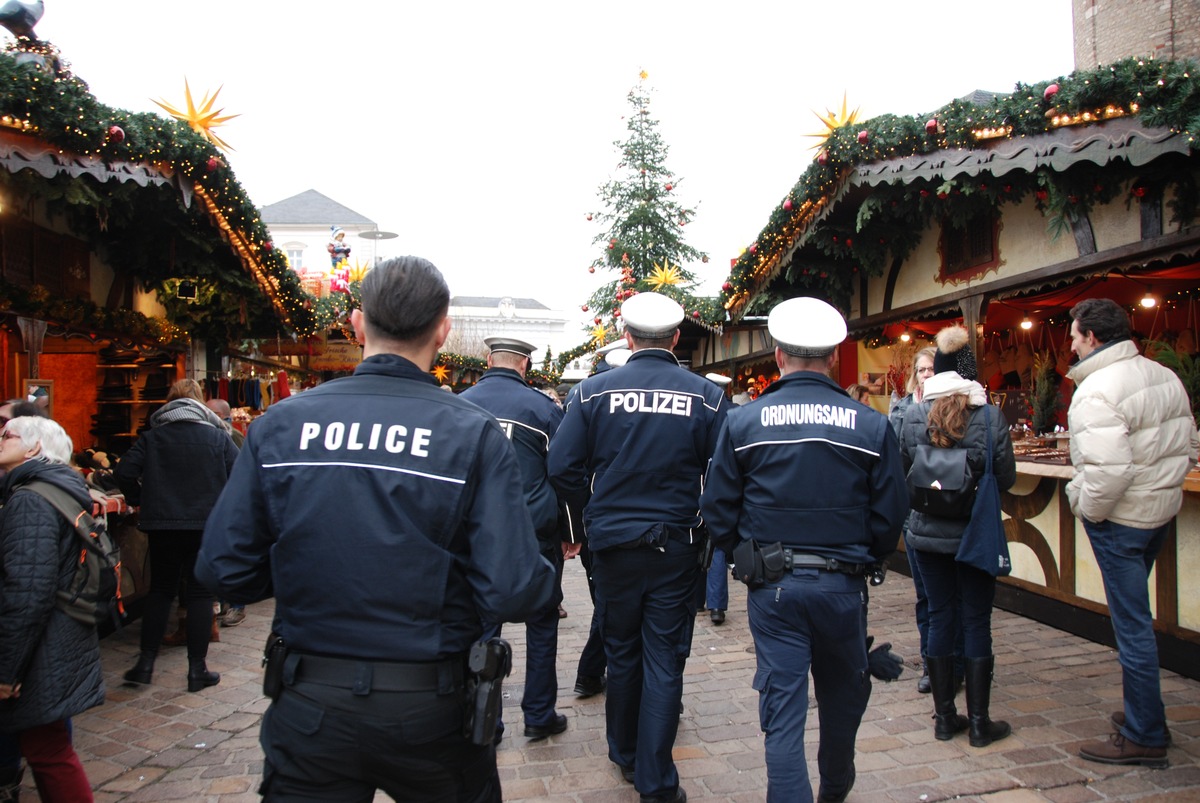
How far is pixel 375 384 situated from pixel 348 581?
490 mm

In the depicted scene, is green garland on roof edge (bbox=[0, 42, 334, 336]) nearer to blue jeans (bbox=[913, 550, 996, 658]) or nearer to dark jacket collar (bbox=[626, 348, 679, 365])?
dark jacket collar (bbox=[626, 348, 679, 365])

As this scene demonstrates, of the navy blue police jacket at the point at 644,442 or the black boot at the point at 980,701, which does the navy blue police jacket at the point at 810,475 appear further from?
the black boot at the point at 980,701

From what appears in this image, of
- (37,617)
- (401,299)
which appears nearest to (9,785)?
(37,617)

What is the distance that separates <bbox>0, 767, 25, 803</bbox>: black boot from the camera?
11.5 ft

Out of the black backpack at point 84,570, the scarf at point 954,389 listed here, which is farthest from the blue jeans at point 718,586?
the black backpack at point 84,570

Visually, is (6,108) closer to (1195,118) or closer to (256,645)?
(256,645)

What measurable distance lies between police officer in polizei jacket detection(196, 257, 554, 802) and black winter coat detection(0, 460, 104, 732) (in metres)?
1.62

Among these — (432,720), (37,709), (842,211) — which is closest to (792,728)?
(432,720)

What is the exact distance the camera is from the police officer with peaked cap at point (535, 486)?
13.9 ft

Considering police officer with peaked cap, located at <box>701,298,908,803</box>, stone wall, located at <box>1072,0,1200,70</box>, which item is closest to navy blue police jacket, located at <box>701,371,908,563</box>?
police officer with peaked cap, located at <box>701,298,908,803</box>

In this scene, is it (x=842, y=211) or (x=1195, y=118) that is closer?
(x=1195, y=118)

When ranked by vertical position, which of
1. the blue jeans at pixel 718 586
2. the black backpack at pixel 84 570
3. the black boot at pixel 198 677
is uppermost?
the black backpack at pixel 84 570

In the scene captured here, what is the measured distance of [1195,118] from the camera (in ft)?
14.8

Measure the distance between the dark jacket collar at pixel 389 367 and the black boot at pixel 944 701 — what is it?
3.40 meters
